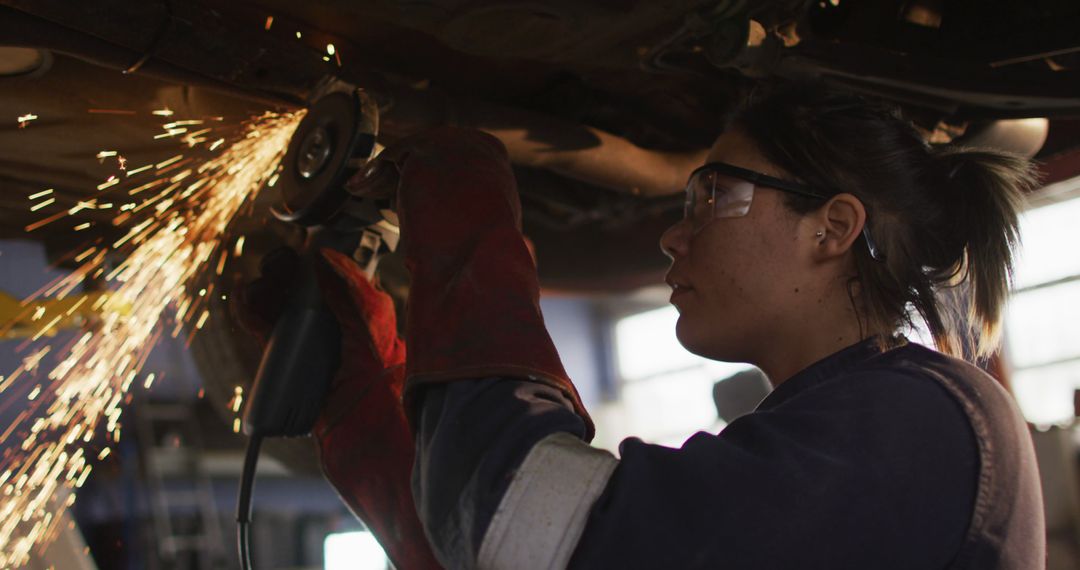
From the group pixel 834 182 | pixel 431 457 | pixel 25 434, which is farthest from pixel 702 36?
pixel 25 434

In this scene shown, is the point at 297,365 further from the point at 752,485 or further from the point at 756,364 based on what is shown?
the point at 752,485

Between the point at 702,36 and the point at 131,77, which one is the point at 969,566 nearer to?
the point at 702,36

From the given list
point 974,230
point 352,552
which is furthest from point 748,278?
point 352,552

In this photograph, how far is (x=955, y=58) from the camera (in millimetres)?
1721

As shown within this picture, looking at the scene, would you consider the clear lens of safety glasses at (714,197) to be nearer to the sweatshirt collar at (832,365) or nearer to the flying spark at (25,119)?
the sweatshirt collar at (832,365)

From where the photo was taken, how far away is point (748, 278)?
1.28m

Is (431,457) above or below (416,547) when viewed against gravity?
above

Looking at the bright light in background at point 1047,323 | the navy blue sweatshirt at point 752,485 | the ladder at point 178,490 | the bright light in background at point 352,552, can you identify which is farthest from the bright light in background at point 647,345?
the navy blue sweatshirt at point 752,485

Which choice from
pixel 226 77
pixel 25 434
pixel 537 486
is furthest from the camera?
pixel 25 434

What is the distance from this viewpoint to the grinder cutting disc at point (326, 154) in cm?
134

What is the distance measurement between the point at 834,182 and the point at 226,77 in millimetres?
A: 834

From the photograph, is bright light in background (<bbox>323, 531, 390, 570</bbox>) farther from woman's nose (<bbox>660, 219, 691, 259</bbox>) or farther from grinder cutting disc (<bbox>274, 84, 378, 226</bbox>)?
woman's nose (<bbox>660, 219, 691, 259</bbox>)

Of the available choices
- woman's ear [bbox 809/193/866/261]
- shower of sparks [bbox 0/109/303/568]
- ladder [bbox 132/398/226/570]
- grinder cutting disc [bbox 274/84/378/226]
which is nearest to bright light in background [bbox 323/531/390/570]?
ladder [bbox 132/398/226/570]

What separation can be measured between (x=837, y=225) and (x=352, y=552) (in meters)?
6.95
